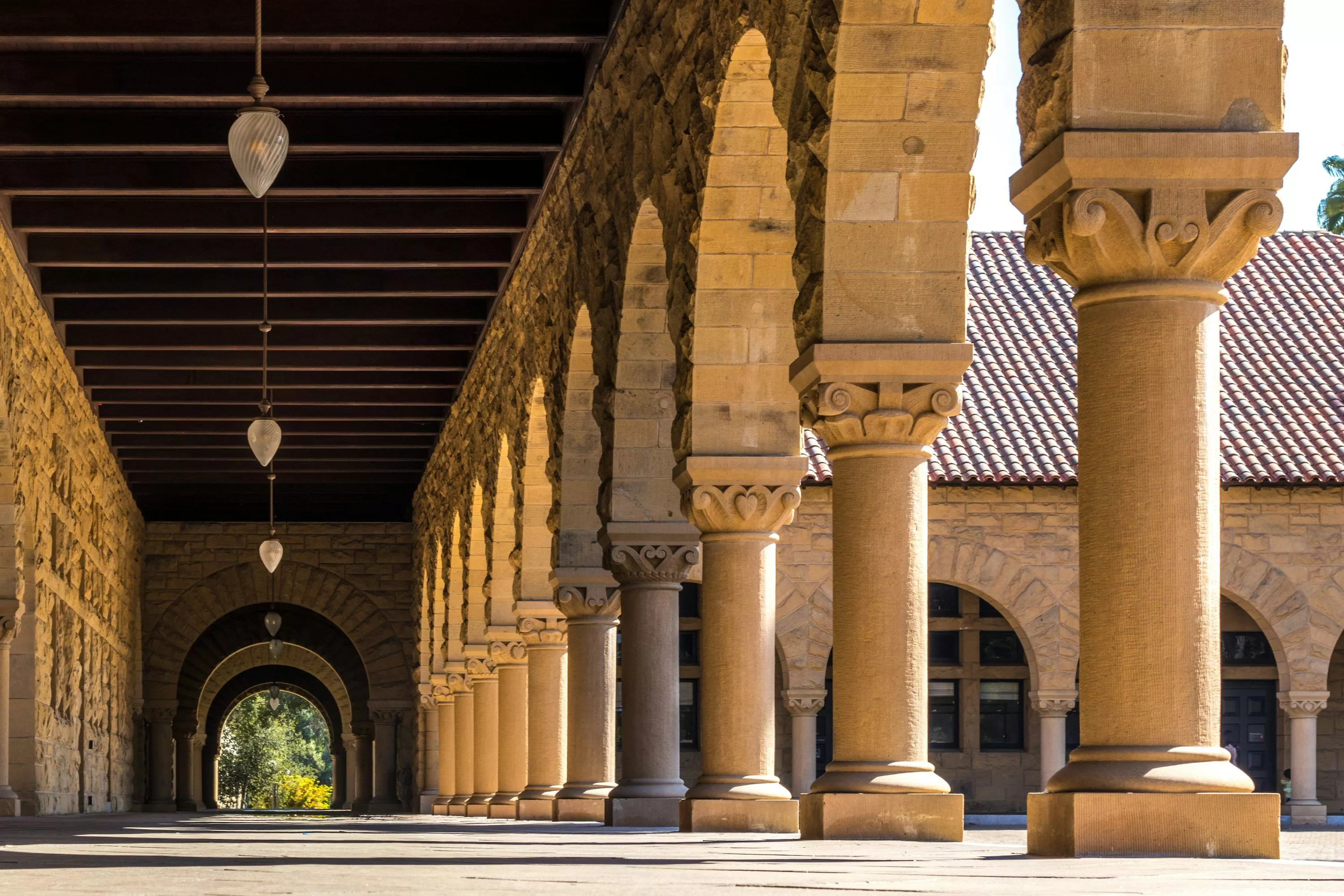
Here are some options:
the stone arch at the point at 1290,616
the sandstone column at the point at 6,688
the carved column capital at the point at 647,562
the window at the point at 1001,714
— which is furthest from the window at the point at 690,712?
the carved column capital at the point at 647,562

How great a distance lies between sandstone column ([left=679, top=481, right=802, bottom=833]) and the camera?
1028 cm

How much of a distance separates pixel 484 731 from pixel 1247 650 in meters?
9.62

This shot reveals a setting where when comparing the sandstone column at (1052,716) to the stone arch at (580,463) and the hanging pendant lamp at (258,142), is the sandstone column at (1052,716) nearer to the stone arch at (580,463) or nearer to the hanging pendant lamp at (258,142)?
the stone arch at (580,463)

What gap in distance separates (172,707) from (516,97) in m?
20.9

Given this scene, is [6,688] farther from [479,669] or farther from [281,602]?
[281,602]

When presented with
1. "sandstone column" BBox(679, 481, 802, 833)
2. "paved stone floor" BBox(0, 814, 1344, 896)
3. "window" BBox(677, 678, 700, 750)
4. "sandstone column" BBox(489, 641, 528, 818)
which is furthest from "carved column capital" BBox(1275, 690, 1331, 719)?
"sandstone column" BBox(679, 481, 802, 833)

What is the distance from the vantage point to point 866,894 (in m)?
4.44

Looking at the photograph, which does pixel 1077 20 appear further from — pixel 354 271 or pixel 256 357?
pixel 256 357

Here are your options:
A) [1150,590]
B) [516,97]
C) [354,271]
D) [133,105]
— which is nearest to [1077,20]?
[1150,590]

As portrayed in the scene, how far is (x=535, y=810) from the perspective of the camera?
17.1 metres

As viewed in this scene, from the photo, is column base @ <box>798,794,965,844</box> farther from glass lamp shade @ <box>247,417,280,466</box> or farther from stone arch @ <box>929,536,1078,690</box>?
stone arch @ <box>929,536,1078,690</box>

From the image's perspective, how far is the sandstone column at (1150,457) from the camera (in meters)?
5.63

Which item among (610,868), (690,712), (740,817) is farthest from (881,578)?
(690,712)

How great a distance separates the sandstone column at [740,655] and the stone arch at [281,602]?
22.2 metres
